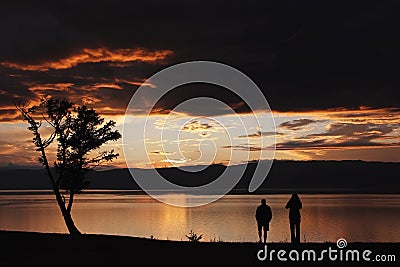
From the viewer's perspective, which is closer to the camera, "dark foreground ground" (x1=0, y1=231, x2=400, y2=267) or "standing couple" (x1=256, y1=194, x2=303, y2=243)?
"dark foreground ground" (x1=0, y1=231, x2=400, y2=267)

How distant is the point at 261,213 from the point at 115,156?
63.4 feet

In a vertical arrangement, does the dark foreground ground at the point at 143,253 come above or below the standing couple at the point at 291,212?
below

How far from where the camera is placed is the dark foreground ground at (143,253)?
21.9 m

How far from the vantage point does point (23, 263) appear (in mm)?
22047

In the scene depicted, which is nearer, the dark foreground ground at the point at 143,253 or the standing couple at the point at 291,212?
the dark foreground ground at the point at 143,253

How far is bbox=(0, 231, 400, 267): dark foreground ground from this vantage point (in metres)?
21.9

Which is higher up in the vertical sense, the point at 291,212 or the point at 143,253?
the point at 291,212

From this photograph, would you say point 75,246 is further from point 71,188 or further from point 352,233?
point 352,233

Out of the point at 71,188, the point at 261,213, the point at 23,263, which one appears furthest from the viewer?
the point at 71,188

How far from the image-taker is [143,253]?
83.8ft

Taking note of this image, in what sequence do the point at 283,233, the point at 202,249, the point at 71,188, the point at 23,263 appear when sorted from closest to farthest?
1. the point at 23,263
2. the point at 202,249
3. the point at 71,188
4. the point at 283,233

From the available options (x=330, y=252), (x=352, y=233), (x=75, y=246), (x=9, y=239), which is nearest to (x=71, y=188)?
(x=9, y=239)

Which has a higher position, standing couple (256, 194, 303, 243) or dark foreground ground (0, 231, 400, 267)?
standing couple (256, 194, 303, 243)

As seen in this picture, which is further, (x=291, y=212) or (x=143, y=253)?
(x=291, y=212)
